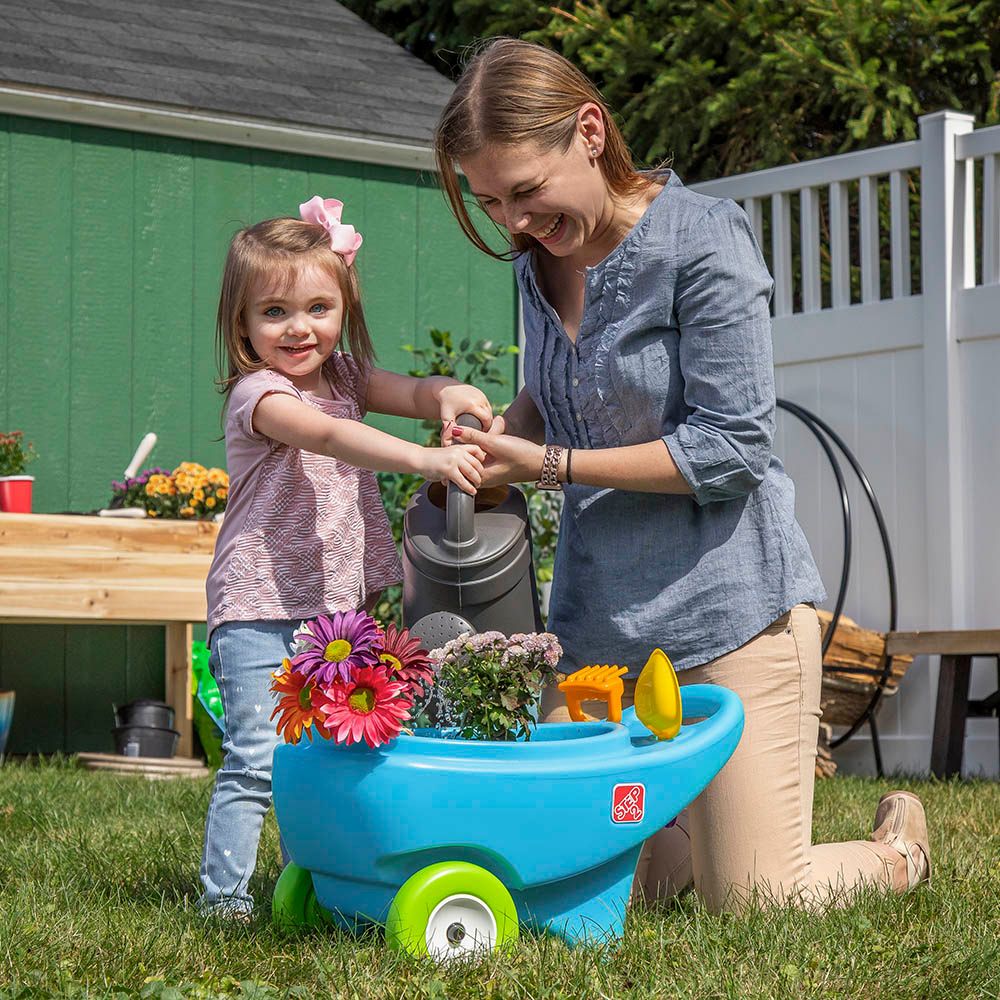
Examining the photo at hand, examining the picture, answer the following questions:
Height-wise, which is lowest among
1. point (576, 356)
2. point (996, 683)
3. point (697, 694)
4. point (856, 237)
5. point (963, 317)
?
point (996, 683)

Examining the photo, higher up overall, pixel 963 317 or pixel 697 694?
pixel 963 317

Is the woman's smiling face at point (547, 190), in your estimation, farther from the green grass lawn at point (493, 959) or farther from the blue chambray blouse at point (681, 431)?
the green grass lawn at point (493, 959)

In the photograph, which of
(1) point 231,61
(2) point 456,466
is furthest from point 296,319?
(1) point 231,61

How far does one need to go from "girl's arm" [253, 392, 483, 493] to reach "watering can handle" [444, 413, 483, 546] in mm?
23

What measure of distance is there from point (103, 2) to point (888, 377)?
12.1 feet

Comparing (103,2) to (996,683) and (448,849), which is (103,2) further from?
(448,849)

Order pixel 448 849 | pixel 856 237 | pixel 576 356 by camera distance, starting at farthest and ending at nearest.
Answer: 1. pixel 856 237
2. pixel 576 356
3. pixel 448 849

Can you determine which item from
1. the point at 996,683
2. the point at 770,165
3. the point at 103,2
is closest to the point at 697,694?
the point at 996,683

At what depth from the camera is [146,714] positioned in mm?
5621

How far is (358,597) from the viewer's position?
2.87m

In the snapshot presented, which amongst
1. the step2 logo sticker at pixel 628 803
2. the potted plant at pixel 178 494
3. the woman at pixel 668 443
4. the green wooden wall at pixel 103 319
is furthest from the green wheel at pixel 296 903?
the green wooden wall at pixel 103 319

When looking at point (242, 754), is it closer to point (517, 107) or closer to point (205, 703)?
point (517, 107)

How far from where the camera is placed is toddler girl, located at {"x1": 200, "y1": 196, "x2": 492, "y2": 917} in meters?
2.74

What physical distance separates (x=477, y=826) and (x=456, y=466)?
1.94ft
